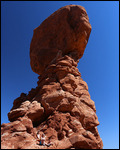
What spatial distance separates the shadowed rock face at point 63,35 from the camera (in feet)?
65.9

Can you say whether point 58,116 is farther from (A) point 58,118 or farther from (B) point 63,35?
(B) point 63,35

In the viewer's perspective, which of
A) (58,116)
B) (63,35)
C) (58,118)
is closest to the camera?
(58,118)

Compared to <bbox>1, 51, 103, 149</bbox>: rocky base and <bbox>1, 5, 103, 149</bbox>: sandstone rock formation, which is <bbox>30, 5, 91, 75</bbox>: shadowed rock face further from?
<bbox>1, 51, 103, 149</bbox>: rocky base

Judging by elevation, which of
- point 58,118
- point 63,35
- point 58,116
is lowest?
point 58,118

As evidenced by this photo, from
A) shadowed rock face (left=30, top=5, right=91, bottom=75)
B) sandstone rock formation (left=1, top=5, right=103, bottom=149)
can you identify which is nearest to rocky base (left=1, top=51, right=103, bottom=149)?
sandstone rock formation (left=1, top=5, right=103, bottom=149)

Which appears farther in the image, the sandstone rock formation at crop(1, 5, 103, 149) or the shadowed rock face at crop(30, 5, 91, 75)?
the shadowed rock face at crop(30, 5, 91, 75)

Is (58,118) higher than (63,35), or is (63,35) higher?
(63,35)

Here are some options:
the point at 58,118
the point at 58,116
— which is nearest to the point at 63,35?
the point at 58,116

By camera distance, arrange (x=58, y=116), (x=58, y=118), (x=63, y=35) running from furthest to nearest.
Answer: (x=63, y=35), (x=58, y=116), (x=58, y=118)

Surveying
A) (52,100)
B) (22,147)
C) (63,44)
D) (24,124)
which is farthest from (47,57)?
(22,147)

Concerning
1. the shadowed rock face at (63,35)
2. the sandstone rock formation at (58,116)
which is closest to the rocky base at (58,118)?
the sandstone rock formation at (58,116)

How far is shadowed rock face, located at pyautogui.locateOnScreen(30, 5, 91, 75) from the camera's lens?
65.9 feet

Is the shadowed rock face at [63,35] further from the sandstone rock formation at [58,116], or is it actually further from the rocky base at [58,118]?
the rocky base at [58,118]

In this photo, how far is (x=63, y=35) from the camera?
67.2 feet
